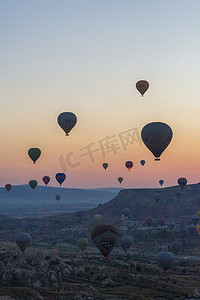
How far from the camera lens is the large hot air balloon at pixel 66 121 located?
6041 cm

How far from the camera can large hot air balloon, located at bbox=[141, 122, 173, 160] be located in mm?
50312

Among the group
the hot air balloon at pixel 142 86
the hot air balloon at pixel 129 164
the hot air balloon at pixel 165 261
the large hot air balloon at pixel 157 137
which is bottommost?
the hot air balloon at pixel 165 261

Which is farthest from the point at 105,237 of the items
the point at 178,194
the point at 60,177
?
the point at 178,194

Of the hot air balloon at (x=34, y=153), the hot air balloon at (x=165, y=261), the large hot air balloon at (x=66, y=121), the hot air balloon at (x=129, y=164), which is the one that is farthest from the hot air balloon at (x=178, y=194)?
the large hot air balloon at (x=66, y=121)

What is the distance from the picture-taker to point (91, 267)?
54.4 meters

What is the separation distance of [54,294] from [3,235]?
74916mm

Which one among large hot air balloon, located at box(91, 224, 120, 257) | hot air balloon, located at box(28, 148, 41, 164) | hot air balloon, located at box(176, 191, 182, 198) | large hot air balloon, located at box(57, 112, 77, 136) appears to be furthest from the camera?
hot air balloon, located at box(176, 191, 182, 198)

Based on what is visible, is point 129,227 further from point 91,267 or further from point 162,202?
point 91,267

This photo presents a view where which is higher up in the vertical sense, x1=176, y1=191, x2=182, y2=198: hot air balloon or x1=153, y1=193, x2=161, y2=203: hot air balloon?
x1=176, y1=191, x2=182, y2=198: hot air balloon

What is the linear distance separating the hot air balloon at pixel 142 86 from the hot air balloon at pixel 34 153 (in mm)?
21987

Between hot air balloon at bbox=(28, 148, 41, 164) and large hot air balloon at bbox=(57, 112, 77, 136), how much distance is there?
11521 millimetres

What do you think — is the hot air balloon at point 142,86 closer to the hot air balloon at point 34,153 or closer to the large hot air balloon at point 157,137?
the large hot air balloon at point 157,137

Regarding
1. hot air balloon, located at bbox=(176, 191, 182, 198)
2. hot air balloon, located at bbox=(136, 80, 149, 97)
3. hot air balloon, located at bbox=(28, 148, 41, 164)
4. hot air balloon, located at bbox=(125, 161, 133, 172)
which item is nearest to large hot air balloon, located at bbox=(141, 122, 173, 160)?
hot air balloon, located at bbox=(136, 80, 149, 97)

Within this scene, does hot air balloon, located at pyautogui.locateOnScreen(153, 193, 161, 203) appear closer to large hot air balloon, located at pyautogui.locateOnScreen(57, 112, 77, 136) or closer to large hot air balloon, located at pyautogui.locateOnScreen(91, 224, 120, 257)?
large hot air balloon, located at pyautogui.locateOnScreen(57, 112, 77, 136)
